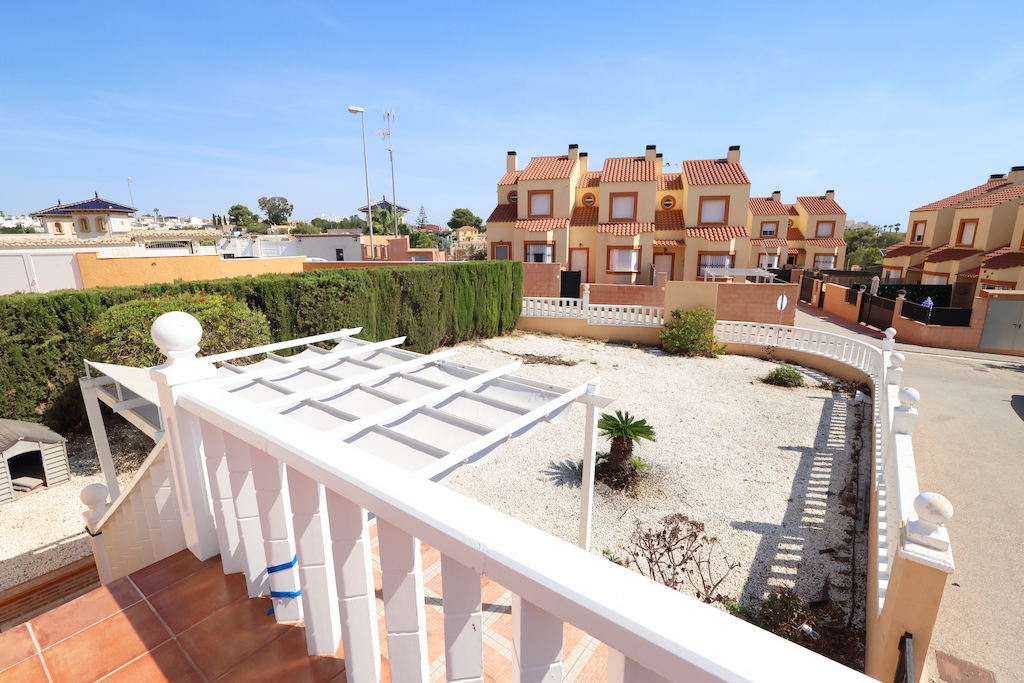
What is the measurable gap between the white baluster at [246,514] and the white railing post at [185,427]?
0.85ft

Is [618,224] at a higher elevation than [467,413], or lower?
higher

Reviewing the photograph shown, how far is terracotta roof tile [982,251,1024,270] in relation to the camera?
1886cm

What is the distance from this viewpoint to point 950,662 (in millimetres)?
3674

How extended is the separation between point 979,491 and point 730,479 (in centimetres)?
296

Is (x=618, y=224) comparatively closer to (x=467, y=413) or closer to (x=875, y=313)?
(x=875, y=313)

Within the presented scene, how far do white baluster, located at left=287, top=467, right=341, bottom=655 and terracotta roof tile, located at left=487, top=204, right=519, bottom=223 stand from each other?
23.9m

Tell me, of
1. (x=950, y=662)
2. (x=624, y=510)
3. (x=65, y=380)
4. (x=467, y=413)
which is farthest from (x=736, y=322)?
(x=65, y=380)

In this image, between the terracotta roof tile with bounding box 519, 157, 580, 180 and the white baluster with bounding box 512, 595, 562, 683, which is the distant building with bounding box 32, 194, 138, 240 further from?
the white baluster with bounding box 512, 595, 562, 683

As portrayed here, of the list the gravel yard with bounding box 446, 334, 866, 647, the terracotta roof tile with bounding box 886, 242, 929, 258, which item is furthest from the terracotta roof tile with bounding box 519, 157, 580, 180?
the terracotta roof tile with bounding box 886, 242, 929, 258

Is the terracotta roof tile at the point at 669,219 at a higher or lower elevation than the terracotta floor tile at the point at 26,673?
higher

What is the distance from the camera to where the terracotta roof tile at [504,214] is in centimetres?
2453

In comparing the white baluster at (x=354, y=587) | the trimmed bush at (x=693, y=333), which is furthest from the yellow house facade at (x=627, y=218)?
the white baluster at (x=354, y=587)

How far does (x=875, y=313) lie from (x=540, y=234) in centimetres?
1424

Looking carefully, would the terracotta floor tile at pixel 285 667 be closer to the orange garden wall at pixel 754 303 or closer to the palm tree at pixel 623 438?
the palm tree at pixel 623 438
